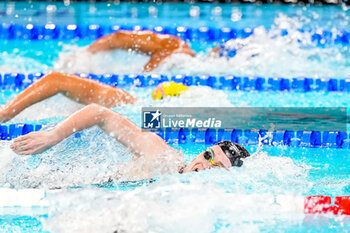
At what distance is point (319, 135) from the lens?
3.66 metres

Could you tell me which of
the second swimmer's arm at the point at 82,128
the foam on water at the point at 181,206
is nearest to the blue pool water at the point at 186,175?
the foam on water at the point at 181,206

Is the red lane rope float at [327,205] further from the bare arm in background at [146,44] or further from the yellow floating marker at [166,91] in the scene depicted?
the bare arm in background at [146,44]

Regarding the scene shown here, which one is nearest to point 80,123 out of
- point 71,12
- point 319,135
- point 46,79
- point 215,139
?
point 46,79

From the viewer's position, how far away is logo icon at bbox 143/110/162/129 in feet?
12.3

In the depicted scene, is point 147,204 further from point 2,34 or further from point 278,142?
point 2,34

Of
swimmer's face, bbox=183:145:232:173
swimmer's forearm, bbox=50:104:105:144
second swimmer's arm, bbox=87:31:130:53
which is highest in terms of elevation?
swimmer's forearm, bbox=50:104:105:144

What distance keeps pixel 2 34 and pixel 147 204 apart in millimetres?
4045

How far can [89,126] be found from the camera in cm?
268

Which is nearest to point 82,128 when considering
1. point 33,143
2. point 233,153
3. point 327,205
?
point 33,143

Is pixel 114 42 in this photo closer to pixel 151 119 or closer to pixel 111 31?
pixel 151 119

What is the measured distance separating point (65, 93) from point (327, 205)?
5.36 ft

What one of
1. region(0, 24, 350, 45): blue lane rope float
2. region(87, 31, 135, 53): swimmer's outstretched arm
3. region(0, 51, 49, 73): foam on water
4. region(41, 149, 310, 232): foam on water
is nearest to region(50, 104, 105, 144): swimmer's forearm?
region(41, 149, 310, 232): foam on water

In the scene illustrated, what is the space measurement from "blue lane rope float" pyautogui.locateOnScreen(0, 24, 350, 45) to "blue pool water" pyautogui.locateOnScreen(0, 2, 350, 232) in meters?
0.08

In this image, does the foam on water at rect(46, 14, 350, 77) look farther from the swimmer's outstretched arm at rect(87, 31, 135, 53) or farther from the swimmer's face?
the swimmer's face
